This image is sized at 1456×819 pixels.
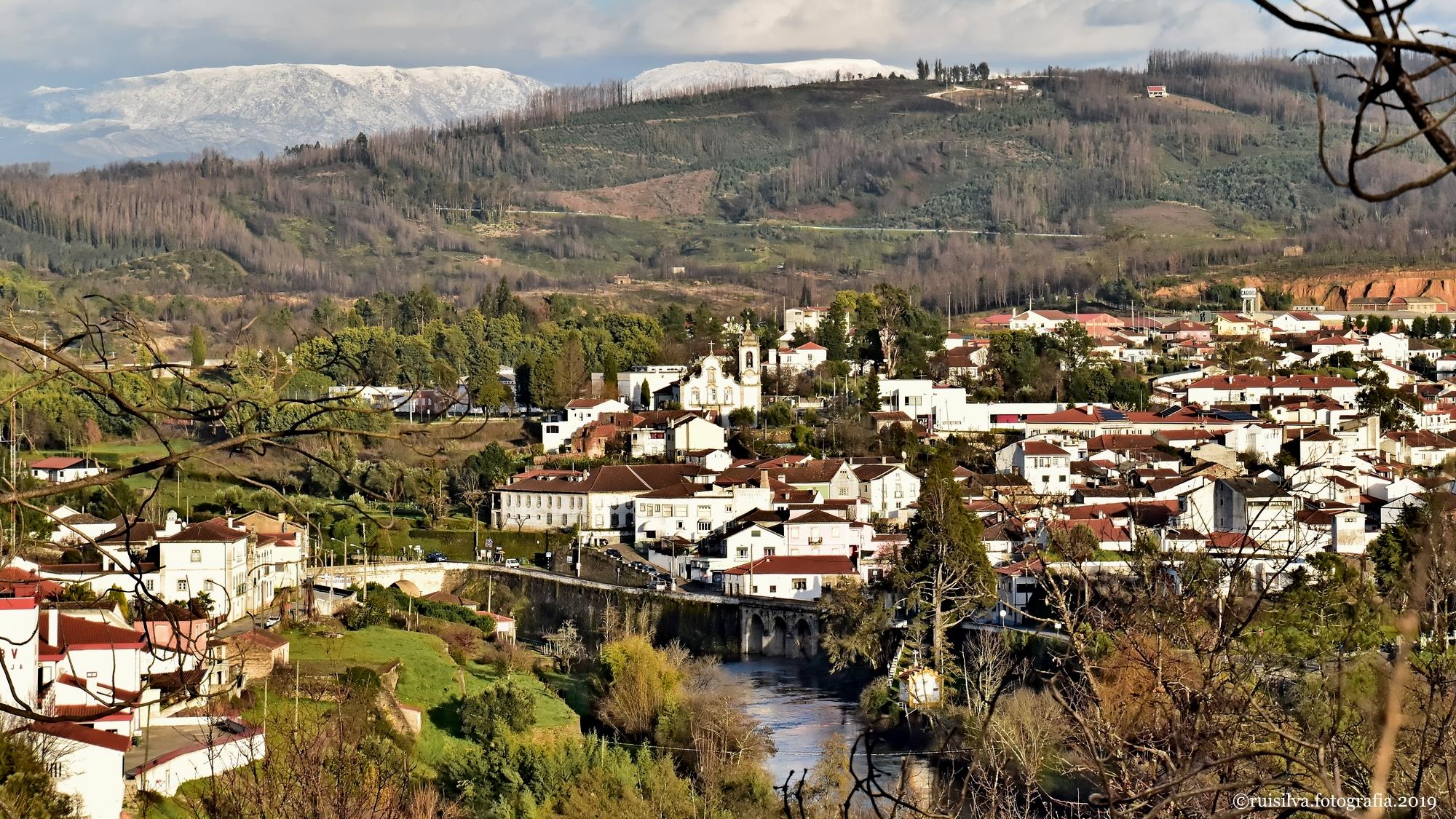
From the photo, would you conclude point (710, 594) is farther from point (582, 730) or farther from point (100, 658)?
point (100, 658)

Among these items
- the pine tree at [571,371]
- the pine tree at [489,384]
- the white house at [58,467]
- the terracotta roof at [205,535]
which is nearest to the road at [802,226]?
the pine tree at [489,384]

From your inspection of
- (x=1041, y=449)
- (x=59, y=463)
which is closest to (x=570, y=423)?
(x=59, y=463)

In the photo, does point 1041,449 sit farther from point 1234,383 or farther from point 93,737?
point 93,737

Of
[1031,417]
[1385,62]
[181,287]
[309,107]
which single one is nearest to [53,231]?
[181,287]

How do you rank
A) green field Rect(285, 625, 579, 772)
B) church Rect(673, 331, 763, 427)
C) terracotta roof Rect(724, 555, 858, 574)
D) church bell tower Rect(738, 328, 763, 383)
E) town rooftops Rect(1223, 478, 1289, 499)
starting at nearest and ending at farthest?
green field Rect(285, 625, 579, 772) < town rooftops Rect(1223, 478, 1289, 499) < terracotta roof Rect(724, 555, 858, 574) < church Rect(673, 331, 763, 427) < church bell tower Rect(738, 328, 763, 383)

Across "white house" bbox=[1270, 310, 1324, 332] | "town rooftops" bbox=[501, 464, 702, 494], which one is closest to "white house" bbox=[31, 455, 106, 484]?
"town rooftops" bbox=[501, 464, 702, 494]

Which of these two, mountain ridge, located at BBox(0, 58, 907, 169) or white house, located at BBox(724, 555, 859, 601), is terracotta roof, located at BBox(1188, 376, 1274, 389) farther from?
mountain ridge, located at BBox(0, 58, 907, 169)

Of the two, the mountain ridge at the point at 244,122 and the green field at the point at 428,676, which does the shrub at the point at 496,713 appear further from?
the mountain ridge at the point at 244,122
